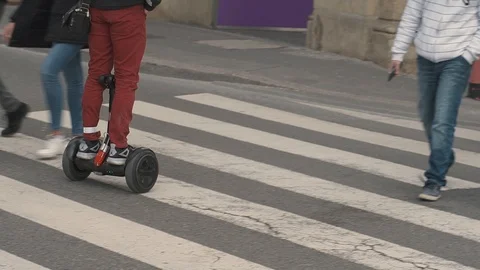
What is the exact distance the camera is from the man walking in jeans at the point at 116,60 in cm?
651

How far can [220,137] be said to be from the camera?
345 inches

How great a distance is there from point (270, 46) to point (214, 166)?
7381 mm

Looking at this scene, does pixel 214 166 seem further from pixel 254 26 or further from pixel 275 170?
pixel 254 26

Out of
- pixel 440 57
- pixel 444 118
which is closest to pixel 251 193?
pixel 444 118

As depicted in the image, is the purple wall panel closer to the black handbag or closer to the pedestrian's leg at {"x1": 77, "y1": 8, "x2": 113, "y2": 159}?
the black handbag

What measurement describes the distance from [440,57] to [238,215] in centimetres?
167

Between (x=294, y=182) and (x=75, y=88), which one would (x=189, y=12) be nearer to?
(x=75, y=88)

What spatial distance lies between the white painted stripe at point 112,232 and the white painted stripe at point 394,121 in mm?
4348

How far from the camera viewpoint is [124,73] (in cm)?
661

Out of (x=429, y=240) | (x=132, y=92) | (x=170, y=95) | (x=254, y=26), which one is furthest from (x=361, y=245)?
(x=254, y=26)

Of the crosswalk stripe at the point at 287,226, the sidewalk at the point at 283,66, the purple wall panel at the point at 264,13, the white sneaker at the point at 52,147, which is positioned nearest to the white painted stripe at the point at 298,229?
the crosswalk stripe at the point at 287,226

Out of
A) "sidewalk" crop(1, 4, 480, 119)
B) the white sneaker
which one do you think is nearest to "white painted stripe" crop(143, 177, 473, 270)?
the white sneaker

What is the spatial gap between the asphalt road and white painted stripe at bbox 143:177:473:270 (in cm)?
1

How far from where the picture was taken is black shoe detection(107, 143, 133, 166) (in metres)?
6.61
